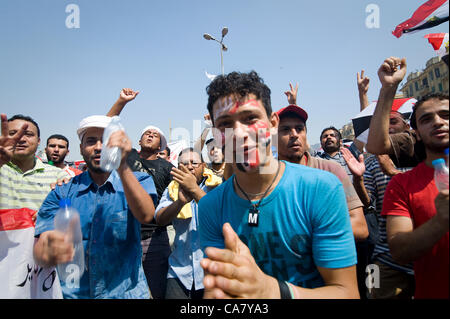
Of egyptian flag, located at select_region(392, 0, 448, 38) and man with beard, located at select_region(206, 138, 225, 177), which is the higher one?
egyptian flag, located at select_region(392, 0, 448, 38)

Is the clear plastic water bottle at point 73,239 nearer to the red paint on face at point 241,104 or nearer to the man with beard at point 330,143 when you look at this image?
the red paint on face at point 241,104

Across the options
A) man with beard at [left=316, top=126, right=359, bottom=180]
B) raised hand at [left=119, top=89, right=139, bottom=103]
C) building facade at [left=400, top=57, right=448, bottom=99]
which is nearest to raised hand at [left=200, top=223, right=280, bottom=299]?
building facade at [left=400, top=57, right=448, bottom=99]

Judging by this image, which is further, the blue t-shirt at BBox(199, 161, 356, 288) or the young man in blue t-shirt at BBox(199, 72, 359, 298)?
the blue t-shirt at BBox(199, 161, 356, 288)

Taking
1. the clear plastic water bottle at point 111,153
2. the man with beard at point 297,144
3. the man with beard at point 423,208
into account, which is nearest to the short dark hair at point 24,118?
the clear plastic water bottle at point 111,153

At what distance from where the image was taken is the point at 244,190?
1.61 meters

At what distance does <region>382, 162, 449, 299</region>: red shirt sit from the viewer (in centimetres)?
117

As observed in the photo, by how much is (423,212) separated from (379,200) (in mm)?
1586

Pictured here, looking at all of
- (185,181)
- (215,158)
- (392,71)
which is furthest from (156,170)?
(392,71)

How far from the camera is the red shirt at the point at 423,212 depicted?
117cm

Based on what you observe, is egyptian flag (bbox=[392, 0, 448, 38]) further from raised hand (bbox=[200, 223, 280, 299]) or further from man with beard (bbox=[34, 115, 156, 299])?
man with beard (bbox=[34, 115, 156, 299])

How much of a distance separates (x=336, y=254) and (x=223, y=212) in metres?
0.71

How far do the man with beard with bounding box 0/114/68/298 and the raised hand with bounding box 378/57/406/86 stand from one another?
2821 mm
